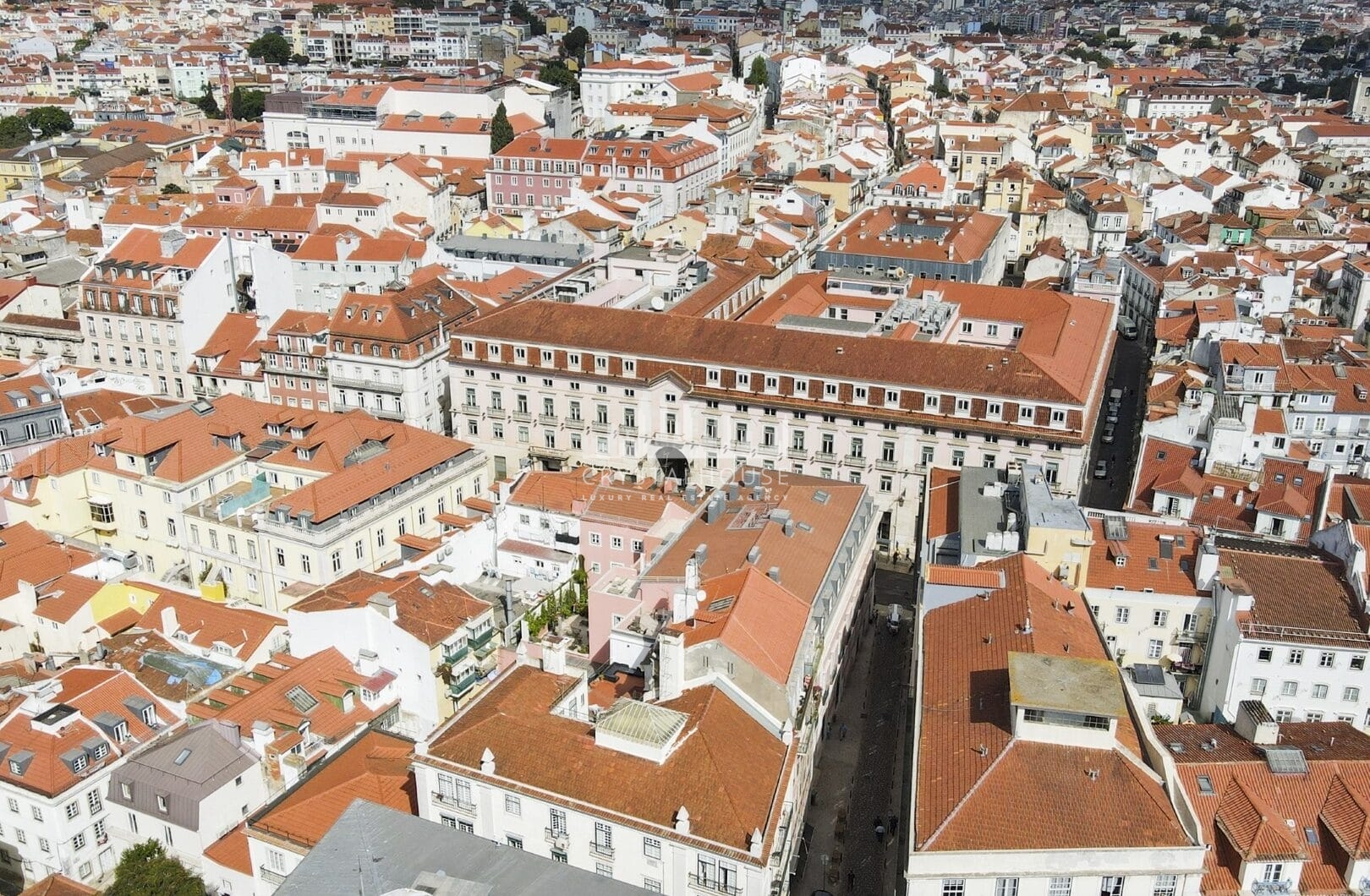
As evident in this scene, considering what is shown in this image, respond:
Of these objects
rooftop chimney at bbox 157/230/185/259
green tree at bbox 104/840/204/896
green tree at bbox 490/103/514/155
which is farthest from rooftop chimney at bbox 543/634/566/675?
green tree at bbox 490/103/514/155

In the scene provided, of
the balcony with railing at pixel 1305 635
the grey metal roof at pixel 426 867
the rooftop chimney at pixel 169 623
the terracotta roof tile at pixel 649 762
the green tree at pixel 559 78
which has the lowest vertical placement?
the rooftop chimney at pixel 169 623

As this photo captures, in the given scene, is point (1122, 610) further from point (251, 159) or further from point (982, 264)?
point (251, 159)

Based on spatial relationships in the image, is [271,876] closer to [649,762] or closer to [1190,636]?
[649,762]

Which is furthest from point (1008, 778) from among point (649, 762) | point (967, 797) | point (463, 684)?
point (463, 684)

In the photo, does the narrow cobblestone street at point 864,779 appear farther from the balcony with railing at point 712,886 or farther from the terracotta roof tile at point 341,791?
the terracotta roof tile at point 341,791

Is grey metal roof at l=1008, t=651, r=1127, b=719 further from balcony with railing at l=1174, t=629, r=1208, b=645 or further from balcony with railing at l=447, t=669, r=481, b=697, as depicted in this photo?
balcony with railing at l=447, t=669, r=481, b=697

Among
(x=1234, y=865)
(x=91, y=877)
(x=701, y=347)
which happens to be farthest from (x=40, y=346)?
(x=1234, y=865)

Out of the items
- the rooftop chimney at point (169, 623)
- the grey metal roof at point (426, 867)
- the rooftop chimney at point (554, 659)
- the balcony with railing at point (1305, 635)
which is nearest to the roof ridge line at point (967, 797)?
the grey metal roof at point (426, 867)
